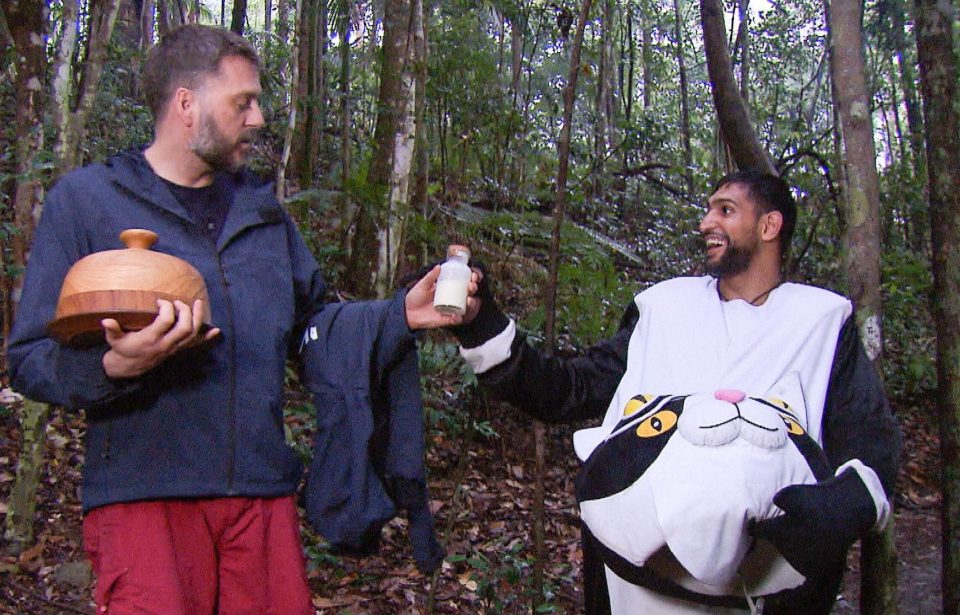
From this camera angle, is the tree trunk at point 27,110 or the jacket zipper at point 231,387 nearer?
the jacket zipper at point 231,387

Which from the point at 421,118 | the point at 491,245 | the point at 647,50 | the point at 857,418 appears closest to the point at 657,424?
the point at 857,418

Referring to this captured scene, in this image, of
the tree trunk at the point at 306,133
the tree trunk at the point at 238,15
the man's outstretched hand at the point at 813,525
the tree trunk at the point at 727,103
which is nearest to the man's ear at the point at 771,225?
the man's outstretched hand at the point at 813,525

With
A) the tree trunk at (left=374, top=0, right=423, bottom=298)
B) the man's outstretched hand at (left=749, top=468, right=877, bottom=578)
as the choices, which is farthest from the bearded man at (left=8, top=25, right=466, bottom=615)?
the tree trunk at (left=374, top=0, right=423, bottom=298)

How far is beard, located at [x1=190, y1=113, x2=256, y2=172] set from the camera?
92.1 inches

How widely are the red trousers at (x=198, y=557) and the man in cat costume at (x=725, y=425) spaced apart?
34.2 inches

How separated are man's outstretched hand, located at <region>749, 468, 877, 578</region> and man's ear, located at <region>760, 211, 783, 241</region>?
106cm

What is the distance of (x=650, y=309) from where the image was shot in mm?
3092

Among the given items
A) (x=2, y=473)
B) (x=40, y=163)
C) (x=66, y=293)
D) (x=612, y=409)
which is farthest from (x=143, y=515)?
(x=2, y=473)

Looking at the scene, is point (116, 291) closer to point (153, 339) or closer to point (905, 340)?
point (153, 339)

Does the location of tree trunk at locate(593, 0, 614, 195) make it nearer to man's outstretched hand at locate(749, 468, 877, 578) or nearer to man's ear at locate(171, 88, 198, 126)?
man's outstretched hand at locate(749, 468, 877, 578)

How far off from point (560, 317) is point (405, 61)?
196 centimetres

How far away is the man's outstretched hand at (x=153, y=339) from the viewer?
76.0 inches

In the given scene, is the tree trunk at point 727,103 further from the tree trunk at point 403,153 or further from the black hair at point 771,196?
the black hair at point 771,196

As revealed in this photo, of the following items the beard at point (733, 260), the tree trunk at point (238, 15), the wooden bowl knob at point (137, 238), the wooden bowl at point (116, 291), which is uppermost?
the tree trunk at point (238, 15)
